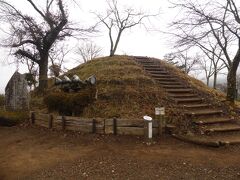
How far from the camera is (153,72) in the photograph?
1300 cm

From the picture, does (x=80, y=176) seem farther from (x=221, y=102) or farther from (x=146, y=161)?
(x=221, y=102)

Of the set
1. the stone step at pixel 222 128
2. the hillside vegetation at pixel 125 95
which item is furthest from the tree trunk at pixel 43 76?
the stone step at pixel 222 128

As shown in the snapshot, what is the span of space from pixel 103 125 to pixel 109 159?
1898 millimetres

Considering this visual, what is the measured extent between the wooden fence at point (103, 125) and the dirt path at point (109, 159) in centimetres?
25

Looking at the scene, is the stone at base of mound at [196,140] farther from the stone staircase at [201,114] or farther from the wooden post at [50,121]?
the wooden post at [50,121]

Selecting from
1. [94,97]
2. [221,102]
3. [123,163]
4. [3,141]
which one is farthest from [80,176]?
[221,102]

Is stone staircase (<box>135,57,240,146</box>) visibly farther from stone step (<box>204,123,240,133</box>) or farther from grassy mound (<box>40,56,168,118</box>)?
grassy mound (<box>40,56,168,118</box>)

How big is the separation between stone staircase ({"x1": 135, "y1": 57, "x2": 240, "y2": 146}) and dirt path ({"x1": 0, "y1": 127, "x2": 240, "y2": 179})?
2.16ft

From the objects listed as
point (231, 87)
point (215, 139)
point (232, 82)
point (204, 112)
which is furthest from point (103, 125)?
point (232, 82)

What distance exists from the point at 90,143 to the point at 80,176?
82.1 inches

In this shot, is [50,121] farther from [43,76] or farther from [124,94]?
[43,76]

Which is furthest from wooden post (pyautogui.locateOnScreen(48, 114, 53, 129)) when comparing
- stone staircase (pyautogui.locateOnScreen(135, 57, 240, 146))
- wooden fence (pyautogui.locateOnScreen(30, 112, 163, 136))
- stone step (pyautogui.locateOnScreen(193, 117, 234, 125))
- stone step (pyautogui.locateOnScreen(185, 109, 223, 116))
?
stone step (pyautogui.locateOnScreen(193, 117, 234, 125))

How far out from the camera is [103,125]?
800cm

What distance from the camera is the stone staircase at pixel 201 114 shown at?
7624 mm
